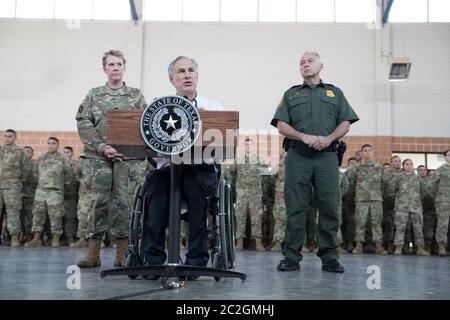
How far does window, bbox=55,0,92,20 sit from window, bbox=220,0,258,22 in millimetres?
2686

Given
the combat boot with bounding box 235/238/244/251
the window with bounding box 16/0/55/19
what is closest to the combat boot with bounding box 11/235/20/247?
the combat boot with bounding box 235/238/244/251

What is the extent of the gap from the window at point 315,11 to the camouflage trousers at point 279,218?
512 cm

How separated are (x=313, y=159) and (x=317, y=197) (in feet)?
0.78

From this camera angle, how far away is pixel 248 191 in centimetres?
602

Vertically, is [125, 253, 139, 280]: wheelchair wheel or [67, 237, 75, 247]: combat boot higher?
[125, 253, 139, 280]: wheelchair wheel

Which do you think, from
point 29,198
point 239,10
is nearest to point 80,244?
point 29,198

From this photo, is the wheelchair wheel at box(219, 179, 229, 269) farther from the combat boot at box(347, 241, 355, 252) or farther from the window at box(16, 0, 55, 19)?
the window at box(16, 0, 55, 19)

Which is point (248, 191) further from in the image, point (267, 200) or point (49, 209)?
point (49, 209)

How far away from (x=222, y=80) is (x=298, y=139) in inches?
274

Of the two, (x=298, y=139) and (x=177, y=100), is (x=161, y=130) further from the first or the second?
(x=298, y=139)

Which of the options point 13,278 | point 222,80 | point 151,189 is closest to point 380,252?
point 151,189

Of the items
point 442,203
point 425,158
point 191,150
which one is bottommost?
point 442,203

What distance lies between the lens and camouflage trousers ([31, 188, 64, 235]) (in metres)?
5.84
